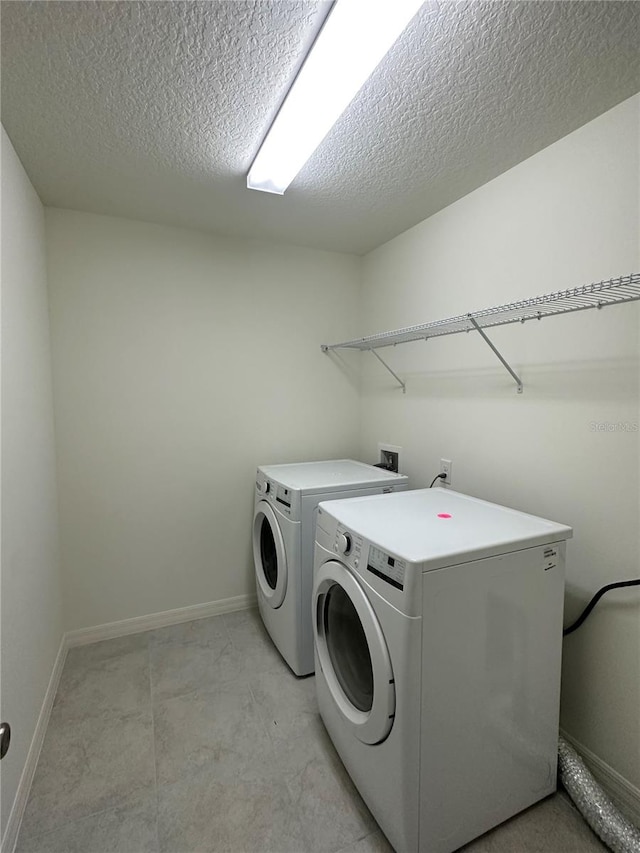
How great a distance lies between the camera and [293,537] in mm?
1831

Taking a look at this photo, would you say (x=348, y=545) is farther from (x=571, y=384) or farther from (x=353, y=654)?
(x=571, y=384)

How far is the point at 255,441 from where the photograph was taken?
253cm

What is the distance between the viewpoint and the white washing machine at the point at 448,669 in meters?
1.06

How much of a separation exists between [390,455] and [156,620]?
1709mm

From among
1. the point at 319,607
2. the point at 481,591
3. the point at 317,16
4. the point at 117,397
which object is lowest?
the point at 319,607

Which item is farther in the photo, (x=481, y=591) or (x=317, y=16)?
(x=481, y=591)

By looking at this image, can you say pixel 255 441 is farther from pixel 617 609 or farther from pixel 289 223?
pixel 617 609

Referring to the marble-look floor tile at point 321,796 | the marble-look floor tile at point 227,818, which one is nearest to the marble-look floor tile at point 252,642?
the marble-look floor tile at point 321,796

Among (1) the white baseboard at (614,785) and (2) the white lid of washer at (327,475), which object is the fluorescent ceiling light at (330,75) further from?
(1) the white baseboard at (614,785)

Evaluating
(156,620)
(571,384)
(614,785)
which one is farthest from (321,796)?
(571,384)

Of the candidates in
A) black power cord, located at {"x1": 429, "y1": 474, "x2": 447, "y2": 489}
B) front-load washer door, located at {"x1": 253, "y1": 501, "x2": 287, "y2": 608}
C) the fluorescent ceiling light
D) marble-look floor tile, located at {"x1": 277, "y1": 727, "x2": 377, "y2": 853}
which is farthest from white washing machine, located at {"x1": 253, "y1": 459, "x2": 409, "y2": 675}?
the fluorescent ceiling light

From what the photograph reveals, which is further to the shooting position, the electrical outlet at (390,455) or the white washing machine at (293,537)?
the electrical outlet at (390,455)

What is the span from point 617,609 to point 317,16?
1973 millimetres

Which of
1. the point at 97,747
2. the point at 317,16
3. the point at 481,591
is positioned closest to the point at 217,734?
the point at 97,747
